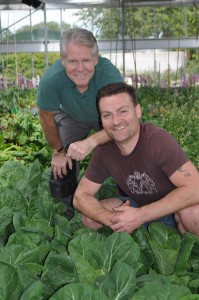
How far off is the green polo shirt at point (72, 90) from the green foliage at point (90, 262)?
828 millimetres

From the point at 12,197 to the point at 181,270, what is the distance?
3.69 feet

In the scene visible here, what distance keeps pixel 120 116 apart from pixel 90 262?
2.56 ft

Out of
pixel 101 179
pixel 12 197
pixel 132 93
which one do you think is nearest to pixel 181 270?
pixel 101 179

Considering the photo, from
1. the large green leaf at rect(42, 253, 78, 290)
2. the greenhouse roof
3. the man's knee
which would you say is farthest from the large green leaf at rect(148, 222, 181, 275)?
the greenhouse roof

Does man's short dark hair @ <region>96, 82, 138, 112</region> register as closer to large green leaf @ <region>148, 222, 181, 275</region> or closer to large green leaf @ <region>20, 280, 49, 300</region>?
large green leaf @ <region>148, 222, 181, 275</region>

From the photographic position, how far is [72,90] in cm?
331

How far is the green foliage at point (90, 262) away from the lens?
1.73m

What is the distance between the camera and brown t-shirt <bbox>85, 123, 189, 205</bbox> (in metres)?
2.45

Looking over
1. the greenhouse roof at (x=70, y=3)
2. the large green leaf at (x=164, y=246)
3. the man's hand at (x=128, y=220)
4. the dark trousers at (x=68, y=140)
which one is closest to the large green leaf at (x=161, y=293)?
the large green leaf at (x=164, y=246)

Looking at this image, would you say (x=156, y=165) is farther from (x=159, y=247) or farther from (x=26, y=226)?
(x=26, y=226)

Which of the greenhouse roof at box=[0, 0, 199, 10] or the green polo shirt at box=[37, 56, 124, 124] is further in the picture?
the greenhouse roof at box=[0, 0, 199, 10]

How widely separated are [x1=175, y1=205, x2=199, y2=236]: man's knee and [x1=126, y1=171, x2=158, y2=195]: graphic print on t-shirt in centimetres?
19

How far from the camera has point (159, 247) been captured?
2.27 meters

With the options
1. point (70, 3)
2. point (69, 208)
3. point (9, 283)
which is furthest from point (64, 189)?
point (70, 3)
